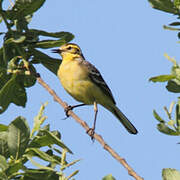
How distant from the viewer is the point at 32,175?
271cm

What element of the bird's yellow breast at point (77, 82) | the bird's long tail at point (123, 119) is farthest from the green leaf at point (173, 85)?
the bird's long tail at point (123, 119)

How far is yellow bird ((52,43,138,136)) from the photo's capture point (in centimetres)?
813

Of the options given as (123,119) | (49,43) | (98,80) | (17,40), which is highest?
(17,40)

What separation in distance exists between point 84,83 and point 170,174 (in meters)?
5.64

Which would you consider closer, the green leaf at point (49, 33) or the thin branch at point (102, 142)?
the thin branch at point (102, 142)

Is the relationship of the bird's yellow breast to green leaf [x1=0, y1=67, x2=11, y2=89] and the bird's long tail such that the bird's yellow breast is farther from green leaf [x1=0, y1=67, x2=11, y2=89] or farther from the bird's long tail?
green leaf [x1=0, y1=67, x2=11, y2=89]

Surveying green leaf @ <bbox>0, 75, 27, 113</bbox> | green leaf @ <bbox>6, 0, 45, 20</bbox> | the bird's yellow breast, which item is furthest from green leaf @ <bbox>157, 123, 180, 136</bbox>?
the bird's yellow breast

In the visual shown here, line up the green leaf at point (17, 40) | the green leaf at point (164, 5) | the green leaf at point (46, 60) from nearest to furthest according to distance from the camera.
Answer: the green leaf at point (164, 5) < the green leaf at point (17, 40) < the green leaf at point (46, 60)

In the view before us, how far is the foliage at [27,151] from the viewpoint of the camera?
269 cm

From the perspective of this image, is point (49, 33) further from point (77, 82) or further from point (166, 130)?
point (77, 82)

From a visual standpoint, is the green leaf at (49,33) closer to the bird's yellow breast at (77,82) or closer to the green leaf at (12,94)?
the green leaf at (12,94)

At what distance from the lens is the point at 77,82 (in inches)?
321

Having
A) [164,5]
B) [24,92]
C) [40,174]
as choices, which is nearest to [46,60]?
[24,92]

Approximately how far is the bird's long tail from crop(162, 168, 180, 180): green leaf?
6.06 metres
